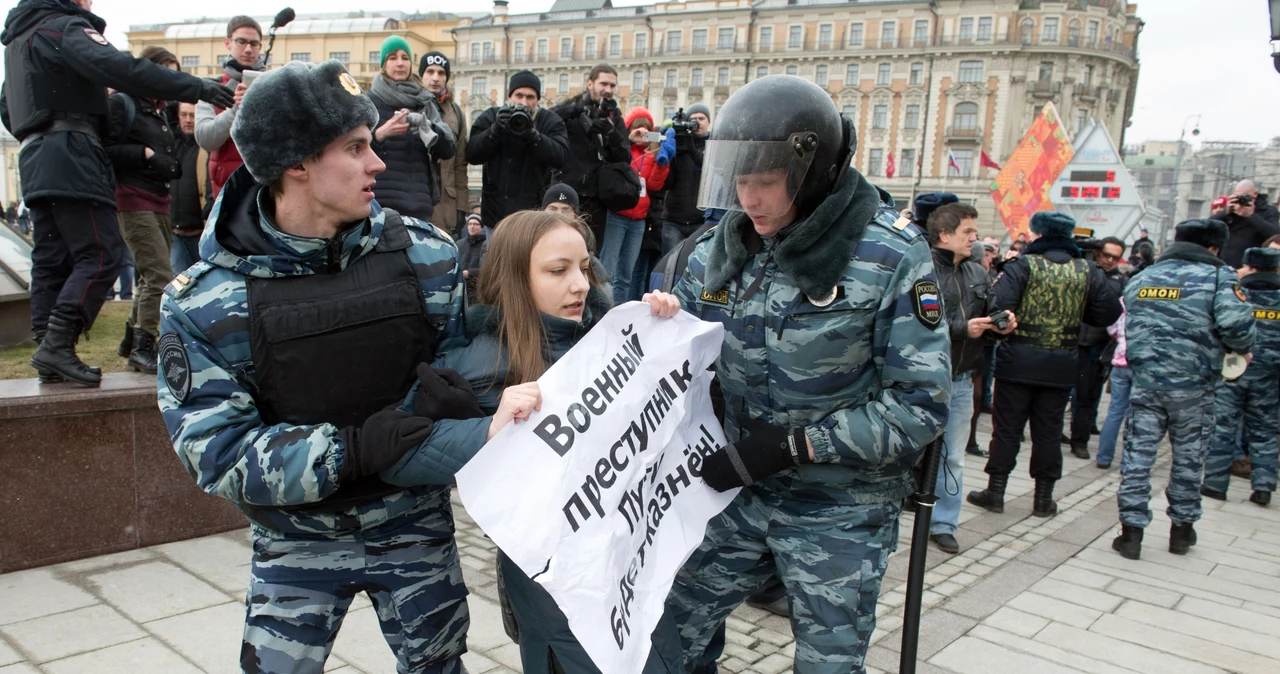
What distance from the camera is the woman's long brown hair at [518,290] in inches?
94.0

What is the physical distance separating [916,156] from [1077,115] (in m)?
12.8

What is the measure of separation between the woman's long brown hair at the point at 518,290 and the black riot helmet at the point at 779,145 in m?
0.52

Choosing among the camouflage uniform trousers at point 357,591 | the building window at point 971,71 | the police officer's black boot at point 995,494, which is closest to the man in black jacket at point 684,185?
the police officer's black boot at point 995,494

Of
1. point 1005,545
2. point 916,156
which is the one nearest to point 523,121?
point 1005,545

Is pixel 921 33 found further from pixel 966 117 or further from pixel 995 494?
pixel 995 494

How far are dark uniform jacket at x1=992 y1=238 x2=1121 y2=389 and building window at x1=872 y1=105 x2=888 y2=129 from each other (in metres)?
68.9

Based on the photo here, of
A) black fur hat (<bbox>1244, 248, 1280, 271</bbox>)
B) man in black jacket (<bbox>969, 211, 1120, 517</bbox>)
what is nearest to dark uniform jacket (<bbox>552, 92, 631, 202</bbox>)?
man in black jacket (<bbox>969, 211, 1120, 517</bbox>)

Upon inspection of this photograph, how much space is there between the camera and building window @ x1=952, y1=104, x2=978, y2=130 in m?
67.7

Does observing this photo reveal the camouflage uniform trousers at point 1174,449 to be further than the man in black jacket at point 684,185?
No

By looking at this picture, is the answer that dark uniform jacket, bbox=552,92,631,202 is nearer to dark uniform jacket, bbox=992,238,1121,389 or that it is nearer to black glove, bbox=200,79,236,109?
black glove, bbox=200,79,236,109

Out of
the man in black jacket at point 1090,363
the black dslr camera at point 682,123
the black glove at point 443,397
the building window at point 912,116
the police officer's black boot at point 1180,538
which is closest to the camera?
the black glove at point 443,397

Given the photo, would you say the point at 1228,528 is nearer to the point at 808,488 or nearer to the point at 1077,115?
the point at 808,488

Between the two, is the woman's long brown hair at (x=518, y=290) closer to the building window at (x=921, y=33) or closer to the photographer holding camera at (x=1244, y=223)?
the photographer holding camera at (x=1244, y=223)

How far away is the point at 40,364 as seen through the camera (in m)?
4.37
